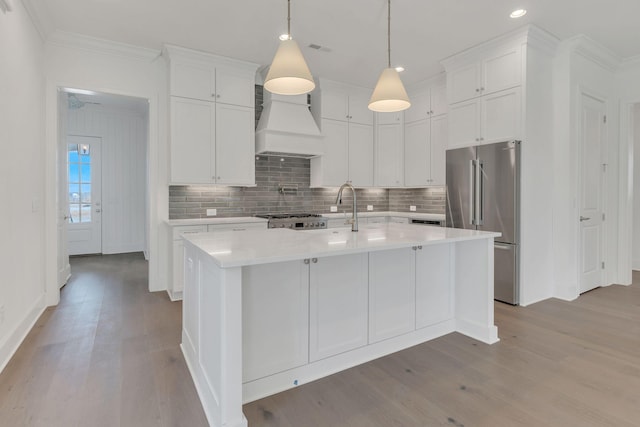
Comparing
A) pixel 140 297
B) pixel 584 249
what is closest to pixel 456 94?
pixel 584 249

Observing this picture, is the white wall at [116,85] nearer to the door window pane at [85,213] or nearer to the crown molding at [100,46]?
the crown molding at [100,46]

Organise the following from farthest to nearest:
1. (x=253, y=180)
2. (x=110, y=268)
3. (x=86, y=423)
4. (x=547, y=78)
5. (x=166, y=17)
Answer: (x=110, y=268), (x=253, y=180), (x=547, y=78), (x=166, y=17), (x=86, y=423)

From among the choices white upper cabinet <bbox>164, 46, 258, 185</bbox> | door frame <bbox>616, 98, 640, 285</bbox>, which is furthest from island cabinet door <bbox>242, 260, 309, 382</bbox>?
door frame <bbox>616, 98, 640, 285</bbox>

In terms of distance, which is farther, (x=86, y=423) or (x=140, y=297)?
(x=140, y=297)

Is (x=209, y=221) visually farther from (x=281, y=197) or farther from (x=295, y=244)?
(x=295, y=244)

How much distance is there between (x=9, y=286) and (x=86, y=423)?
148cm

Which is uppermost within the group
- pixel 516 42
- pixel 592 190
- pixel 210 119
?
pixel 516 42

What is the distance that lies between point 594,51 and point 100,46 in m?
5.59

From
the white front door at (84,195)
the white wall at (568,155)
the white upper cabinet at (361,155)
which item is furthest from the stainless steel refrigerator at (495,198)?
the white front door at (84,195)

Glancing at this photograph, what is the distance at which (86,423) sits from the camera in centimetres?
175

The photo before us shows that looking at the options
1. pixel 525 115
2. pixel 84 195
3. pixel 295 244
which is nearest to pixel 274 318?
pixel 295 244

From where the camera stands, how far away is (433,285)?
109 inches

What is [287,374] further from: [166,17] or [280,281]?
[166,17]

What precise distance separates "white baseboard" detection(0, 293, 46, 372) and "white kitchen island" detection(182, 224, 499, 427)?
1232mm
